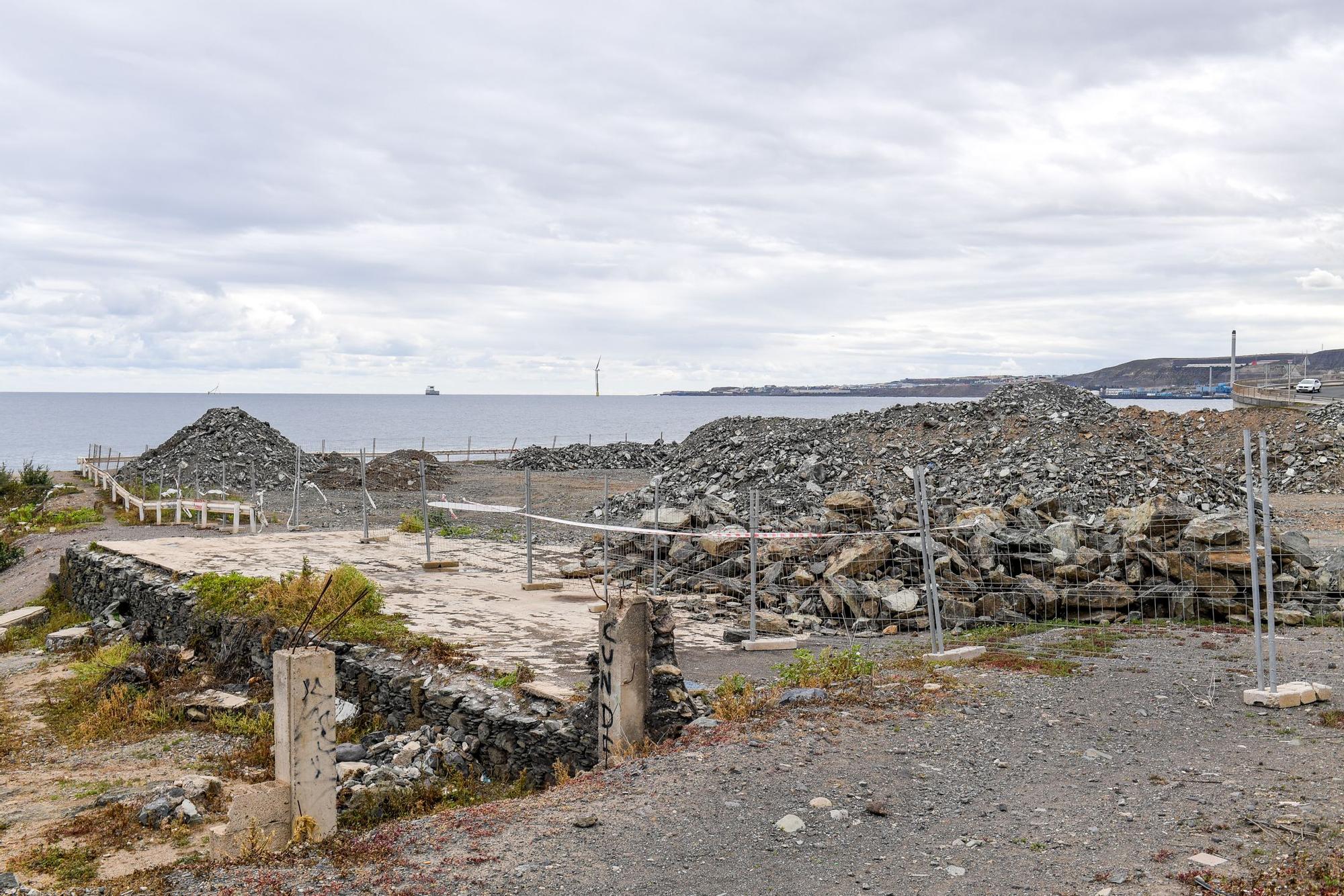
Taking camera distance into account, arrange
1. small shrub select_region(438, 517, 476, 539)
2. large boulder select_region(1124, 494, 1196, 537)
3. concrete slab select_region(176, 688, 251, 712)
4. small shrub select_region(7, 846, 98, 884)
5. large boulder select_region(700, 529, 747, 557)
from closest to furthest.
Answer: small shrub select_region(7, 846, 98, 884) < concrete slab select_region(176, 688, 251, 712) < large boulder select_region(1124, 494, 1196, 537) < large boulder select_region(700, 529, 747, 557) < small shrub select_region(438, 517, 476, 539)

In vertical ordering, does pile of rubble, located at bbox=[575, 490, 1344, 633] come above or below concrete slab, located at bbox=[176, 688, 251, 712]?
Result: above

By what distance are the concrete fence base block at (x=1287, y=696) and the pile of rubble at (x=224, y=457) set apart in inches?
1348

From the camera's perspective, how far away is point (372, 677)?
36.1 feet

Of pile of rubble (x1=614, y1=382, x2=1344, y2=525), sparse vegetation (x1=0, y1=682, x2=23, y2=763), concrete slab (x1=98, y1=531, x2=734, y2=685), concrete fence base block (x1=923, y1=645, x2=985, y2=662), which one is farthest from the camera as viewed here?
pile of rubble (x1=614, y1=382, x2=1344, y2=525)

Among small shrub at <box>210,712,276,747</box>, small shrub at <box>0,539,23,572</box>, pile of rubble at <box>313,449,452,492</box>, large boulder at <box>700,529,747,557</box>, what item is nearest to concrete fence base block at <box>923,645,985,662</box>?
large boulder at <box>700,529,747,557</box>

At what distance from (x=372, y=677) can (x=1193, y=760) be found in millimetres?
8250

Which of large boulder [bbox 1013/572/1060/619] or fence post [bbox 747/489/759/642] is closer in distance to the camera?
fence post [bbox 747/489/759/642]

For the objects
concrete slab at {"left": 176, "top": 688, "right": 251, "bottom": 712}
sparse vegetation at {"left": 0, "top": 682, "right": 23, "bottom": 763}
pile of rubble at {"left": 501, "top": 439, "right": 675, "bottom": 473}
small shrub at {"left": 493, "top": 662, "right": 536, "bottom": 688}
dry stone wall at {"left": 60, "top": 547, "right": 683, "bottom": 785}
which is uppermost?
pile of rubble at {"left": 501, "top": 439, "right": 675, "bottom": 473}

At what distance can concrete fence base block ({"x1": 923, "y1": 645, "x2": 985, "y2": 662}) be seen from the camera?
33.6 feet

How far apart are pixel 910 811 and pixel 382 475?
126 ft

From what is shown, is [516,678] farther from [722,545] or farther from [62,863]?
[722,545]

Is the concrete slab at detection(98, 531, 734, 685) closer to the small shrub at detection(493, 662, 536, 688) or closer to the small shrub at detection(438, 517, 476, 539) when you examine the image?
the small shrub at detection(493, 662, 536, 688)

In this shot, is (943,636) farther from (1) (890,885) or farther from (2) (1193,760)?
(1) (890,885)

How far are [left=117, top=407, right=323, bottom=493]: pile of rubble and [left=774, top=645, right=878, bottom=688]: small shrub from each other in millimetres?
30954
